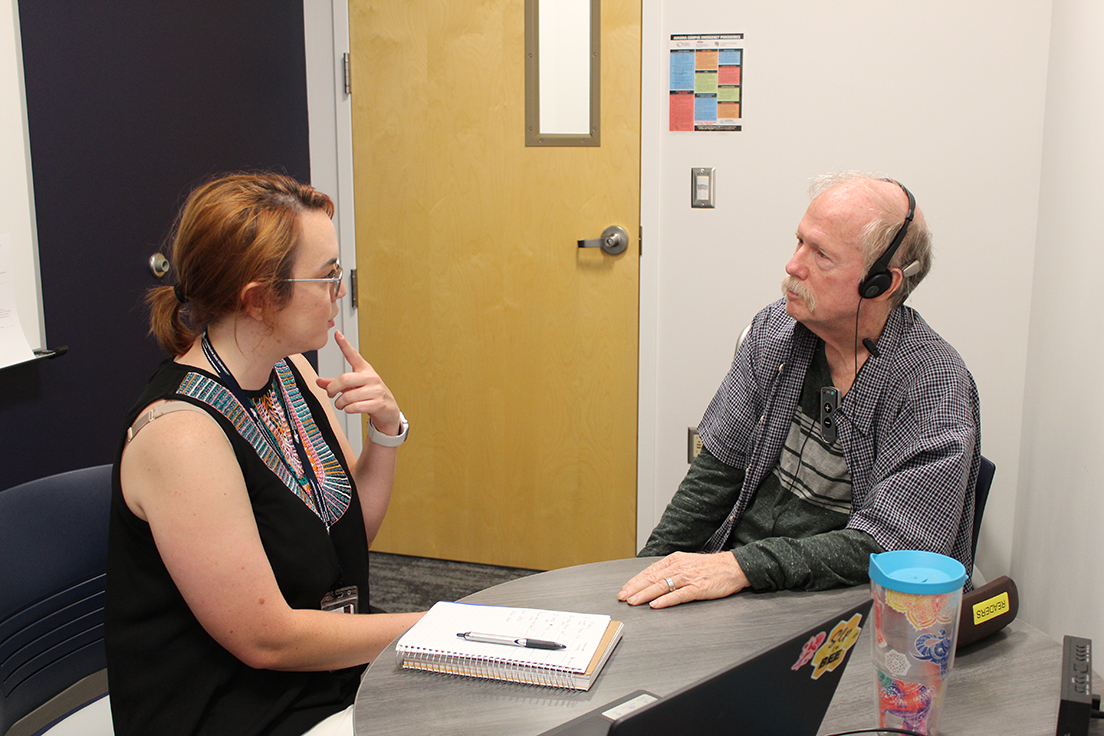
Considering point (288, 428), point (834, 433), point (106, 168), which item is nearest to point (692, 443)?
point (834, 433)

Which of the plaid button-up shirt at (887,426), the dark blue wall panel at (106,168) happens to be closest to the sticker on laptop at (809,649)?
the plaid button-up shirt at (887,426)

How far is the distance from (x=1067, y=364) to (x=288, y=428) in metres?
1.71

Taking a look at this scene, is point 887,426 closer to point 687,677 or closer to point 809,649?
point 687,677

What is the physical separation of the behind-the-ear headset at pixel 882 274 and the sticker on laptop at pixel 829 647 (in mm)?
900

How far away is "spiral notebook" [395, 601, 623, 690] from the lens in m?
1.08

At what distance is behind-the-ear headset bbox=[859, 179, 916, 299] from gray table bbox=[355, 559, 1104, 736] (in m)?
0.55

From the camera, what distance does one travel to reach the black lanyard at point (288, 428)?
138cm

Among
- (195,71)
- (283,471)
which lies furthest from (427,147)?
(283,471)

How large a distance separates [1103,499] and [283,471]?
1456mm

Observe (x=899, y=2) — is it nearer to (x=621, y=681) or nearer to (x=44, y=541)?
(x=621, y=681)

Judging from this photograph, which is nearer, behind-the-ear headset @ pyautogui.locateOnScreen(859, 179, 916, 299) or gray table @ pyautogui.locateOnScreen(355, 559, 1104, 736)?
gray table @ pyautogui.locateOnScreen(355, 559, 1104, 736)

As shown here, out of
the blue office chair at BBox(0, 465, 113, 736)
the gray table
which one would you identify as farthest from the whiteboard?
the gray table

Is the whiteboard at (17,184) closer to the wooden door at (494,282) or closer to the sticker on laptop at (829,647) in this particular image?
the wooden door at (494,282)

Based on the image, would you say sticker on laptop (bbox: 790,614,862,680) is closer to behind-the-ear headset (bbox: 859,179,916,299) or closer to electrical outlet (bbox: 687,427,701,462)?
behind-the-ear headset (bbox: 859,179,916,299)
